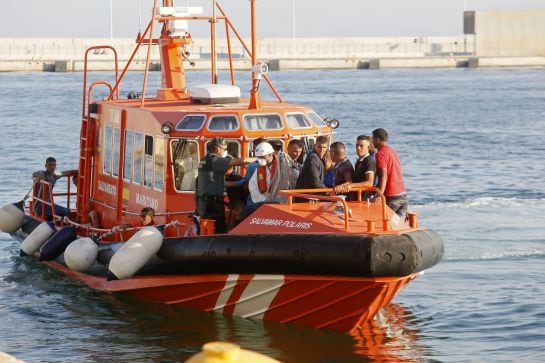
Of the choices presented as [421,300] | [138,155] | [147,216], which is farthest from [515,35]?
[147,216]

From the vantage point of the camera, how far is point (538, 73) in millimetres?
94750

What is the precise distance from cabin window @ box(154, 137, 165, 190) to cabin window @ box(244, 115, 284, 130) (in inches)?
38.6

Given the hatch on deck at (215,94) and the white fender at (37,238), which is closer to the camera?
the hatch on deck at (215,94)

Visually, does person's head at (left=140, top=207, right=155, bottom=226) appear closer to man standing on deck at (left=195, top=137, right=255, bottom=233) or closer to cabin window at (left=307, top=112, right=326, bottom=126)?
man standing on deck at (left=195, top=137, right=255, bottom=233)

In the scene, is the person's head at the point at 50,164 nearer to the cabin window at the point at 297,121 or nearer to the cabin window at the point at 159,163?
the cabin window at the point at 159,163

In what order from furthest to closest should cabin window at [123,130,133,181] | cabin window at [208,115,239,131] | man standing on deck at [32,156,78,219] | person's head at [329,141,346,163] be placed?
man standing on deck at [32,156,78,219]
cabin window at [123,130,133,181]
cabin window at [208,115,239,131]
person's head at [329,141,346,163]

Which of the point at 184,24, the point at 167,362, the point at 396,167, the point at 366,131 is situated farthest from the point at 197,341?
the point at 366,131

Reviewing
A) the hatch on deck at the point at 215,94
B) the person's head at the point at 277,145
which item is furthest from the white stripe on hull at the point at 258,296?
the hatch on deck at the point at 215,94

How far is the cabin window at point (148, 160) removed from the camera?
13.3 m

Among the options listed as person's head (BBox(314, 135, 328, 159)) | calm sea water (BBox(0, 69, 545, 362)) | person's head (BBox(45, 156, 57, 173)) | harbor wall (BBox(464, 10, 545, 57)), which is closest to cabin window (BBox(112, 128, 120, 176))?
calm sea water (BBox(0, 69, 545, 362))

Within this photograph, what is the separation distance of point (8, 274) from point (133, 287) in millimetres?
4119

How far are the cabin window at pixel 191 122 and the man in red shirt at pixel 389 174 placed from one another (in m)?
2.01

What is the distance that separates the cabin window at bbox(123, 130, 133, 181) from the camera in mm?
13883

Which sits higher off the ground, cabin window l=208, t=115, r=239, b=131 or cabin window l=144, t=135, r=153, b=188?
cabin window l=208, t=115, r=239, b=131
